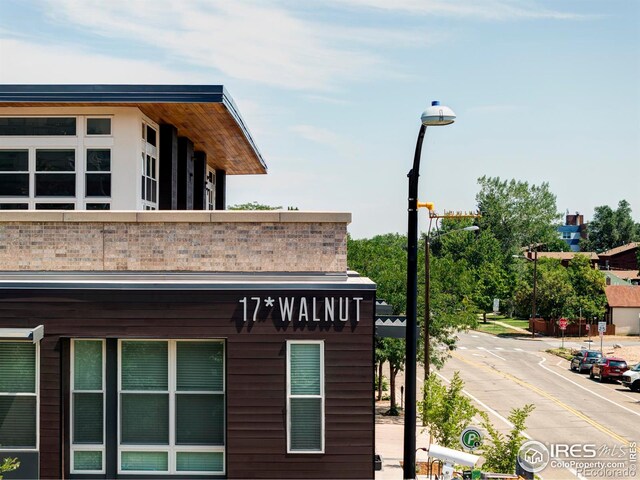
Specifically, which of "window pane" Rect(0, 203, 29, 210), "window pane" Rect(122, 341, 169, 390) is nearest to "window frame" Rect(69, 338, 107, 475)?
"window pane" Rect(122, 341, 169, 390)

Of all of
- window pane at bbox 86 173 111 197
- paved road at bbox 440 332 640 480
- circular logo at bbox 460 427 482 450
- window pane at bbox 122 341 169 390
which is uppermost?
window pane at bbox 86 173 111 197

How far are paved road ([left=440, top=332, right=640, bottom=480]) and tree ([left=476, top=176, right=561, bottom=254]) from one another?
46.9 meters

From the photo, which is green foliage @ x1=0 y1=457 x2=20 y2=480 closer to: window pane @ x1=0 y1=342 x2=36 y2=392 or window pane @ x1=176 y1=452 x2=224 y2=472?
window pane @ x1=0 y1=342 x2=36 y2=392

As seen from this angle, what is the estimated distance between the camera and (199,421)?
11266 mm

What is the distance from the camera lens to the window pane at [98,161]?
47.8ft

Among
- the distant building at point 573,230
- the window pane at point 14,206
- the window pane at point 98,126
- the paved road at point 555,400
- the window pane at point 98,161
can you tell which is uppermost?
the distant building at point 573,230

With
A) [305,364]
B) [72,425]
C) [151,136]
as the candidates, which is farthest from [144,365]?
[151,136]

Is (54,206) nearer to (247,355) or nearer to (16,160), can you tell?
(16,160)

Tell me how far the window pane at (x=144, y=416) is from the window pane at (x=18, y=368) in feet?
4.56

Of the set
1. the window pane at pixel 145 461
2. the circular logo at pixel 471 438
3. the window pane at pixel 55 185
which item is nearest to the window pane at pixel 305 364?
the window pane at pixel 145 461

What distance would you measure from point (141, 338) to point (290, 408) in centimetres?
243

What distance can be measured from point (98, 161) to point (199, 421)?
19.5 ft

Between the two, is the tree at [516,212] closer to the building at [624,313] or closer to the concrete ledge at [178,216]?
the building at [624,313]

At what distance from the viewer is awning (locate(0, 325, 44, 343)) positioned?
10.7 meters
